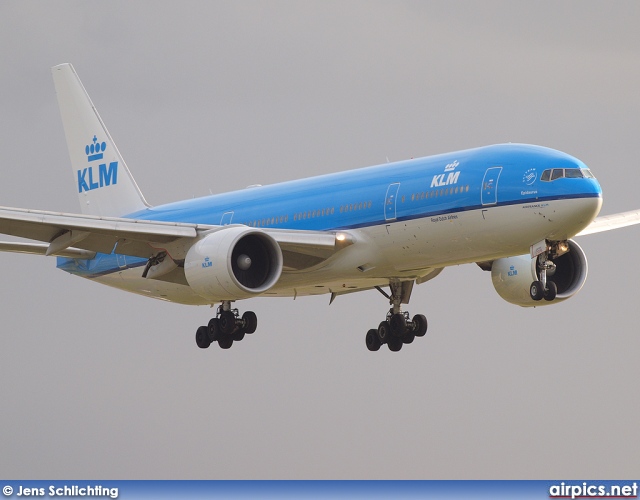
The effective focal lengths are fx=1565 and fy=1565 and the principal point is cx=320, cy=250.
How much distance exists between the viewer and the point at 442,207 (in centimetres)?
4759

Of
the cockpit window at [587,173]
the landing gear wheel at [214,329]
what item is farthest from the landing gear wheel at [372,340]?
the cockpit window at [587,173]

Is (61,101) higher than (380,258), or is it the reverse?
(61,101)

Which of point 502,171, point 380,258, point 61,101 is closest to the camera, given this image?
point 502,171

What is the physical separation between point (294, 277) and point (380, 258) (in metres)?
3.99

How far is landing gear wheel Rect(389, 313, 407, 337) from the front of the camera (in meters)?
56.0

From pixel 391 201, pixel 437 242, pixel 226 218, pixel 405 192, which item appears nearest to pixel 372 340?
pixel 226 218

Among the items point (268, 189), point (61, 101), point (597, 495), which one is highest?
point (61, 101)

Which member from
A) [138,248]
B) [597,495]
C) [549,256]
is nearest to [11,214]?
[138,248]

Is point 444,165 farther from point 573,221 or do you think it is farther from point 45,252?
point 45,252

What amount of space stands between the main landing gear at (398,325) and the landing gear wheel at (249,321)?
470cm

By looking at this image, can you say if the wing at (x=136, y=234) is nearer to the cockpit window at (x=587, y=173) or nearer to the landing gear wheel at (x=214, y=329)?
the landing gear wheel at (x=214, y=329)

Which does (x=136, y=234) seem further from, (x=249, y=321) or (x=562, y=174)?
(x=562, y=174)

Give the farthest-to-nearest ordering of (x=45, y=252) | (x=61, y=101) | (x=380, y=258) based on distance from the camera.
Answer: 1. (x=61, y=101)
2. (x=45, y=252)
3. (x=380, y=258)

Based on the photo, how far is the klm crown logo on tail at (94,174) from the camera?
62.8m
